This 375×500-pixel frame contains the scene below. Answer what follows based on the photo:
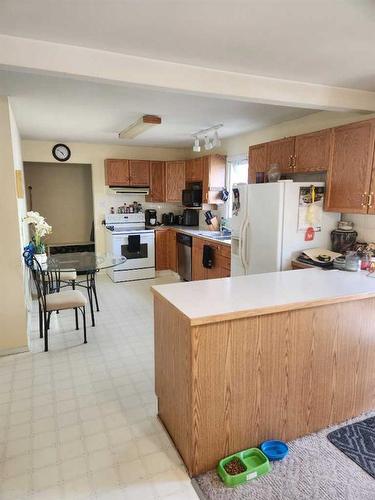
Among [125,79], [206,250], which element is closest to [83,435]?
[125,79]

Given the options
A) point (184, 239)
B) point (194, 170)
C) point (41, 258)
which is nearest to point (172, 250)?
point (184, 239)

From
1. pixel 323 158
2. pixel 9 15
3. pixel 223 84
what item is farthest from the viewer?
pixel 323 158

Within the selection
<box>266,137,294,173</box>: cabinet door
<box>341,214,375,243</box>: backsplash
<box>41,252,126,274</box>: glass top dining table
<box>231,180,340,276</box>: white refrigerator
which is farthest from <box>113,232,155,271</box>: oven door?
<box>341,214,375,243</box>: backsplash

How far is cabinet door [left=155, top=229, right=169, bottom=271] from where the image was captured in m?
6.01

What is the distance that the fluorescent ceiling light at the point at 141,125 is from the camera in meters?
3.63

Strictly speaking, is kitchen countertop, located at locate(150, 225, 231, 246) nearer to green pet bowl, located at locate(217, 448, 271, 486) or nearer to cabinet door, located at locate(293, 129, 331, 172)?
cabinet door, located at locate(293, 129, 331, 172)

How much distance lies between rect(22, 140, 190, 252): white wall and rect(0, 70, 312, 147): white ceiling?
26.0 inches

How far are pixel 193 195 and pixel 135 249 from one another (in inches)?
54.7

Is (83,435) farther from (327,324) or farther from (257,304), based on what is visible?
(327,324)

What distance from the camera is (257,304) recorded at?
183cm

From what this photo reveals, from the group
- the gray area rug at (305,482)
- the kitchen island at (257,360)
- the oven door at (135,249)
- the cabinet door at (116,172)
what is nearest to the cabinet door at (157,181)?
→ the cabinet door at (116,172)

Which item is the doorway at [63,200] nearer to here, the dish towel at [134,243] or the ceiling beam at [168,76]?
the dish towel at [134,243]

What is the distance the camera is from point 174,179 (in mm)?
6160

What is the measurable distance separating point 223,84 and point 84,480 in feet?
8.46
